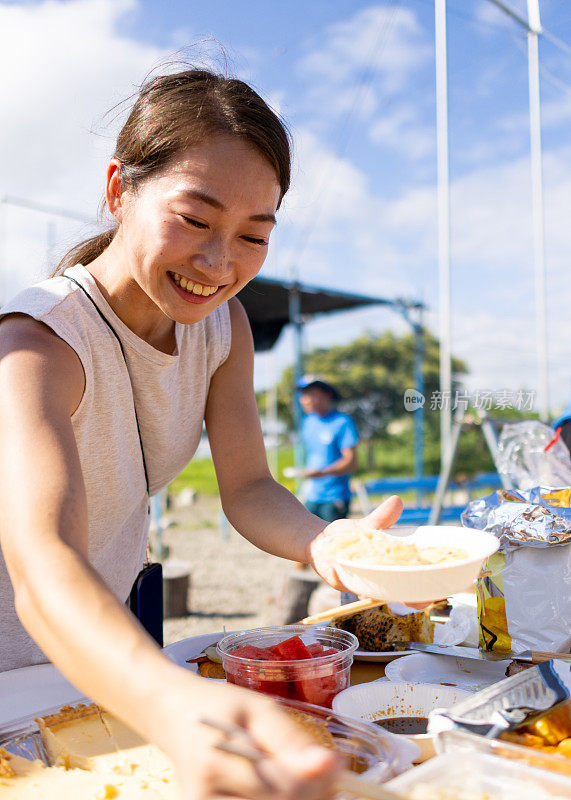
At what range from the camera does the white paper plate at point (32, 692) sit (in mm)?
1030

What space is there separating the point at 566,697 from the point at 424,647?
0.37 metres

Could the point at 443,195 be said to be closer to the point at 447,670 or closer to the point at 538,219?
the point at 538,219

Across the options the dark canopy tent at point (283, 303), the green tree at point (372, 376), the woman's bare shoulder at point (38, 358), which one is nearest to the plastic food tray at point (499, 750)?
the woman's bare shoulder at point (38, 358)

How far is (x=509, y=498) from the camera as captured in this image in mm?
1377

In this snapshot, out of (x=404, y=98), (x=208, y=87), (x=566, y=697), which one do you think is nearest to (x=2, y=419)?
(x=208, y=87)

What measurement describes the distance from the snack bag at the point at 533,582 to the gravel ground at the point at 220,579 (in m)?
1.94

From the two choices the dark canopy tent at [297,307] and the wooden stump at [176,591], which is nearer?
the wooden stump at [176,591]

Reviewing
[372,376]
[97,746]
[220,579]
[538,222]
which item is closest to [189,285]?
[97,746]

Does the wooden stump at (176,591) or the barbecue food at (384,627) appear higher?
the barbecue food at (384,627)

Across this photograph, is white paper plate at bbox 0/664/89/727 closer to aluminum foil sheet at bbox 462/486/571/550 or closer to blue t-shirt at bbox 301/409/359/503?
aluminum foil sheet at bbox 462/486/571/550

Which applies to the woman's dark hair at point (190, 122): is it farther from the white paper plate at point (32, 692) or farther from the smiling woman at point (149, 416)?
the white paper plate at point (32, 692)

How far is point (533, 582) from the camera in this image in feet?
4.14

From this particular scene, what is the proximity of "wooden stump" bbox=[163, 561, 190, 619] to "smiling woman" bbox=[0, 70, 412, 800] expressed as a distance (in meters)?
3.63

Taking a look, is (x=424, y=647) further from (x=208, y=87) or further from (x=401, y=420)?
(x=401, y=420)
